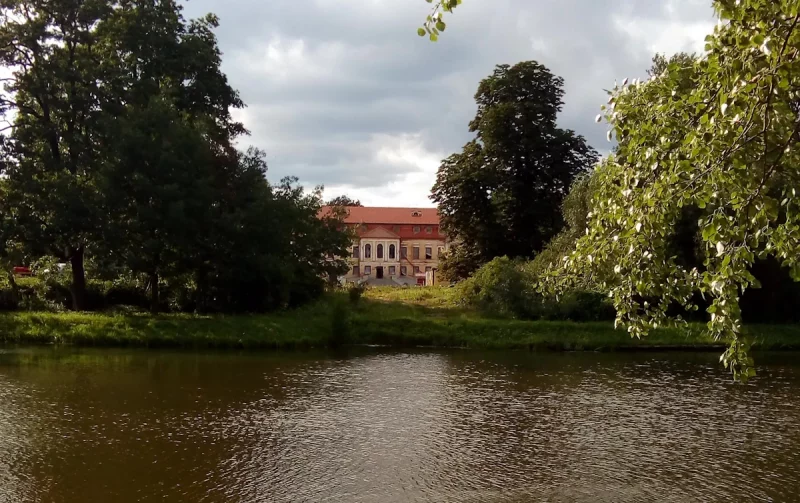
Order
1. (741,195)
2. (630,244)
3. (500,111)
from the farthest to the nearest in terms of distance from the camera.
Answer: (500,111)
(630,244)
(741,195)

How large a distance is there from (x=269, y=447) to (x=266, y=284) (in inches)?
728

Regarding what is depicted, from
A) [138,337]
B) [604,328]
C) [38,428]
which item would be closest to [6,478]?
[38,428]

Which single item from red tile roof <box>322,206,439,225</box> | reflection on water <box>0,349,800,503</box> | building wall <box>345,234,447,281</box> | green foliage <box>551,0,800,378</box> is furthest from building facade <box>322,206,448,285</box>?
green foliage <box>551,0,800,378</box>

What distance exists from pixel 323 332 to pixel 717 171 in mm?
22687

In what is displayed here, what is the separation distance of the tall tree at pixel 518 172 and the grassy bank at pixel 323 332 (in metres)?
14.4

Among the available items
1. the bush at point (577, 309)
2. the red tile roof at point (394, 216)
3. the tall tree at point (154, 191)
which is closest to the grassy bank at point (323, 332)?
the bush at point (577, 309)

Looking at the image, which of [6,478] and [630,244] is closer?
[630,244]

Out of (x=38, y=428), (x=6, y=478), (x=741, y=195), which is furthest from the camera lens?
(x=38, y=428)

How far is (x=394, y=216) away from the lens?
89.6 m

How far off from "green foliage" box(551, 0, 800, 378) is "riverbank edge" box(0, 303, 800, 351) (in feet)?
67.8

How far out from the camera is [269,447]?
37.0ft

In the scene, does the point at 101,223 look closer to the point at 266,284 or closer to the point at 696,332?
the point at 266,284

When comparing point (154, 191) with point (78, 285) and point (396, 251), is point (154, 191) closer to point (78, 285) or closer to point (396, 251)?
point (78, 285)

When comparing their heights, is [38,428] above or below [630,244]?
below
